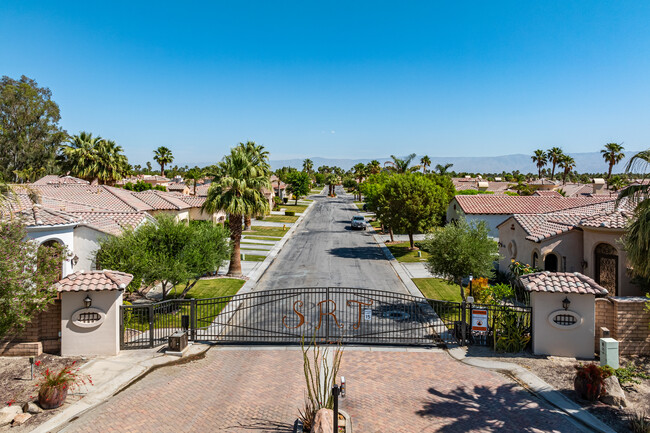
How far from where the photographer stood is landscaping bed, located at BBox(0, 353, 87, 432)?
985 cm

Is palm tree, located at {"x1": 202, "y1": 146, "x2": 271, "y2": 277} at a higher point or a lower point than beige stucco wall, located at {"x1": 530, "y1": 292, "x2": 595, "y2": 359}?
higher

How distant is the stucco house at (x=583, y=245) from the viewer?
19266 millimetres

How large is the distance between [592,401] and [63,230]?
2168 centimetres

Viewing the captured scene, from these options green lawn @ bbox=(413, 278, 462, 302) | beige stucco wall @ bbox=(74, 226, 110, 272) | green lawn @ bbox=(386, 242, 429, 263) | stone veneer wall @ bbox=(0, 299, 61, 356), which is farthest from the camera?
green lawn @ bbox=(386, 242, 429, 263)

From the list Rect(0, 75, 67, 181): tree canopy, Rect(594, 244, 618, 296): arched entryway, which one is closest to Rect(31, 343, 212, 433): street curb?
Rect(594, 244, 618, 296): arched entryway

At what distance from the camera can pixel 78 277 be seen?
43.9 feet

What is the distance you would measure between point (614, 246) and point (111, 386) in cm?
2077

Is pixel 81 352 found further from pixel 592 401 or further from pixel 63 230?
pixel 592 401

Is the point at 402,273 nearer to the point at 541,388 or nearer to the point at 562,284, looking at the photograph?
the point at 562,284

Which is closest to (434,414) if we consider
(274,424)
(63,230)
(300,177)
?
(274,424)

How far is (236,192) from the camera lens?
26438 mm

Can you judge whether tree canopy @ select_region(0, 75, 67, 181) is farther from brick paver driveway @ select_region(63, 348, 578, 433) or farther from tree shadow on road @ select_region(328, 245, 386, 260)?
brick paver driveway @ select_region(63, 348, 578, 433)

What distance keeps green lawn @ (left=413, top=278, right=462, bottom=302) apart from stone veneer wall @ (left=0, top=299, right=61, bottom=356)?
54.7 ft

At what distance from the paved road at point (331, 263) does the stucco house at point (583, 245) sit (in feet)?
24.9
